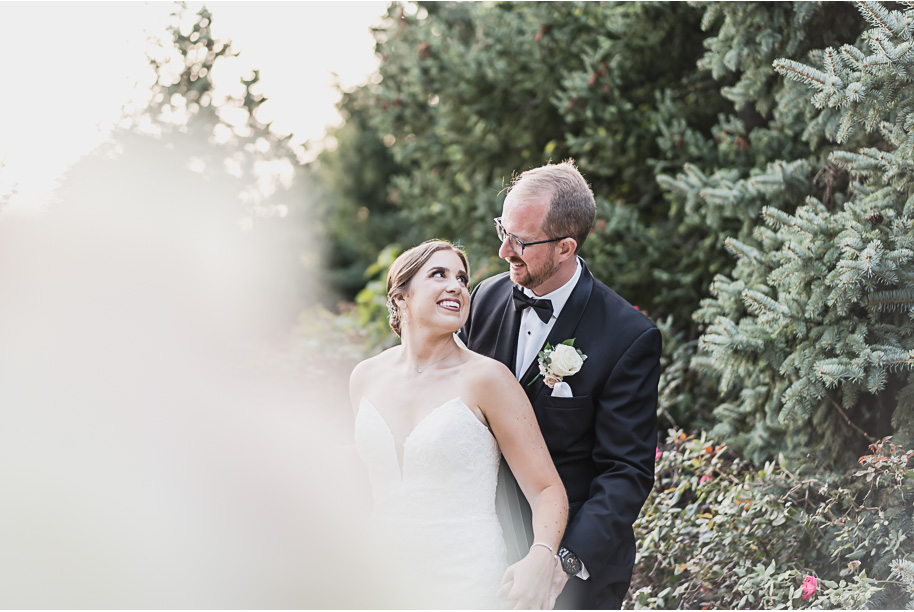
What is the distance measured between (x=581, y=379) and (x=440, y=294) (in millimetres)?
669

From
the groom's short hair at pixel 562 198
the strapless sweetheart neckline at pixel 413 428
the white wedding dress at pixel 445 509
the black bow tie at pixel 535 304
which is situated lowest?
the white wedding dress at pixel 445 509

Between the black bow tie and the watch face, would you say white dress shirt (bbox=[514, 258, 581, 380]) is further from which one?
the watch face

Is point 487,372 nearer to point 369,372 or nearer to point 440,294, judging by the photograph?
point 440,294

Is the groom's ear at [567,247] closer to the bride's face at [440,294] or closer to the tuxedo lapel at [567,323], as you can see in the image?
the tuxedo lapel at [567,323]

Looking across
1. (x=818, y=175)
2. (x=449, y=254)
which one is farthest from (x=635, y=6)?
(x=449, y=254)

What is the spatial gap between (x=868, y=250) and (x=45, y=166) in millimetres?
3728

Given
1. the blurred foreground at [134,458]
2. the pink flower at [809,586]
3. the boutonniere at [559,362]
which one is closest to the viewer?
the blurred foreground at [134,458]

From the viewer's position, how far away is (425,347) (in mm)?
3219

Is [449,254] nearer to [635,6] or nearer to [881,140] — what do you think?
[881,140]

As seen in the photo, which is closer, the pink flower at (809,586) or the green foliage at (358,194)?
the pink flower at (809,586)

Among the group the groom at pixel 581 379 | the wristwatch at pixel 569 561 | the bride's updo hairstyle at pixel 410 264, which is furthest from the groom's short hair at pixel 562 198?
the wristwatch at pixel 569 561

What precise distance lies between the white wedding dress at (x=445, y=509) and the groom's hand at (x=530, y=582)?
0.12 meters

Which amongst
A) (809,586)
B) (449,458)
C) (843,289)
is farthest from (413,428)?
(843,289)

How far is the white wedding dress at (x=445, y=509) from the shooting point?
9.86 feet
